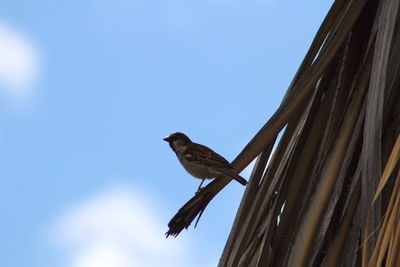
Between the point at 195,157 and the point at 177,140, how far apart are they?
2.21 feet

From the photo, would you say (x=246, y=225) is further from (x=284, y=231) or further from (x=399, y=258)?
(x=399, y=258)

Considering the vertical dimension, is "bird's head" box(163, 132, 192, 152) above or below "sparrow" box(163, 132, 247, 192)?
above

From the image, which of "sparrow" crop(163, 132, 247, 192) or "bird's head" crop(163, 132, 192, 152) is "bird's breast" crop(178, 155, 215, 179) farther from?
"bird's head" crop(163, 132, 192, 152)

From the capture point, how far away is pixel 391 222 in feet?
6.23

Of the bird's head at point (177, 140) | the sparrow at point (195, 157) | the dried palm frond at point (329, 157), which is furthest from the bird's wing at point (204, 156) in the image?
the dried palm frond at point (329, 157)

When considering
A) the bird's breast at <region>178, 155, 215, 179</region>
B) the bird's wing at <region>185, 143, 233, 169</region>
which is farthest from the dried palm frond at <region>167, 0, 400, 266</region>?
the bird's breast at <region>178, 155, 215, 179</region>

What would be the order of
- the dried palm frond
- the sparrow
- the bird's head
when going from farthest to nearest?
the bird's head < the sparrow < the dried palm frond

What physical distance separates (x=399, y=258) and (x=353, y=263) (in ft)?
1.57

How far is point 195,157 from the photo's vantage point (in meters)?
6.07

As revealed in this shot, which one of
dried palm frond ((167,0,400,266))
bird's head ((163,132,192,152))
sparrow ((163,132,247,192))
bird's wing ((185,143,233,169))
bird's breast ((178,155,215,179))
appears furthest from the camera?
bird's head ((163,132,192,152))

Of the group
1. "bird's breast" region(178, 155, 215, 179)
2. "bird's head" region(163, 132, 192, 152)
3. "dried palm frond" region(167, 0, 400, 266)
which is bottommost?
"dried palm frond" region(167, 0, 400, 266)

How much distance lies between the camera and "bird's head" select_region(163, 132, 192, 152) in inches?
260

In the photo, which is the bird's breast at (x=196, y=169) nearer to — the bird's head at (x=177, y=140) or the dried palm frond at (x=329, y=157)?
the bird's head at (x=177, y=140)

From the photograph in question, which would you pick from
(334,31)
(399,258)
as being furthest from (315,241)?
(334,31)
